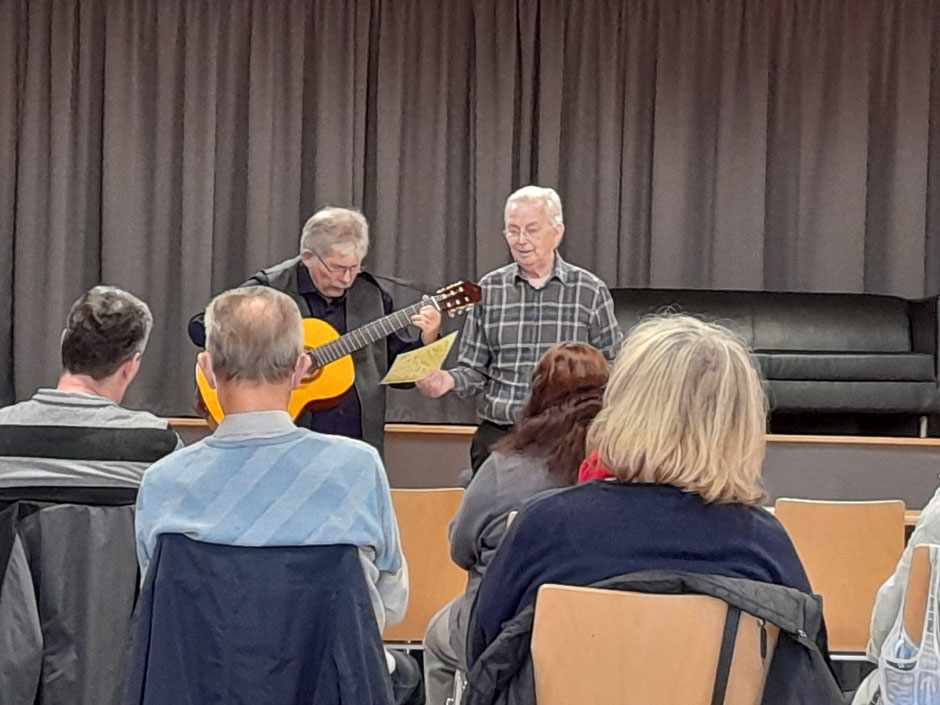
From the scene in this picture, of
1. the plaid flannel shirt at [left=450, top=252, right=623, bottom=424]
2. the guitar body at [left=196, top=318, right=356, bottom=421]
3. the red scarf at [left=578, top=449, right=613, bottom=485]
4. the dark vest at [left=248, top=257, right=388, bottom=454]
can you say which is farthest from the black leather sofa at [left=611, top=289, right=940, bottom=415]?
the red scarf at [left=578, top=449, right=613, bottom=485]

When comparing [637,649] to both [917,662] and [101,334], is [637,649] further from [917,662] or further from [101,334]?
[101,334]

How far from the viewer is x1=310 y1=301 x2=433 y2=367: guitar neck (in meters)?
3.98

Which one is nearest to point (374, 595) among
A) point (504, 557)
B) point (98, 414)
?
point (504, 557)

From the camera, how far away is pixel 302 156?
631 centimetres

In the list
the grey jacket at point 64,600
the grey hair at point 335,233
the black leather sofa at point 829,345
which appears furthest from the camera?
the black leather sofa at point 829,345

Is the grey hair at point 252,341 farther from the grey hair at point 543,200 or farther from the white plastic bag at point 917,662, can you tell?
the grey hair at point 543,200

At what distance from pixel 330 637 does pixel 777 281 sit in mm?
4702

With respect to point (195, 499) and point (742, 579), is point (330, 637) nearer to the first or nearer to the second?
point (195, 499)

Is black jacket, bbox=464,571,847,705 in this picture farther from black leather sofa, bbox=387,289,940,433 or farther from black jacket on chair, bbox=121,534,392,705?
black leather sofa, bbox=387,289,940,433

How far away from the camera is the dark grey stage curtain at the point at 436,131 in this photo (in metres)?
6.22

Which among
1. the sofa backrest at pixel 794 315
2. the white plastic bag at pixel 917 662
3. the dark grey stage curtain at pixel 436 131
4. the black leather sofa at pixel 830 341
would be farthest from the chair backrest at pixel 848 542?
the dark grey stage curtain at pixel 436 131

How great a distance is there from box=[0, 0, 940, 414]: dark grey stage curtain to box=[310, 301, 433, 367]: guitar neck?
229 centimetres

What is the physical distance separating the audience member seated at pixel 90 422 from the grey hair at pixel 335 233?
49.0 inches

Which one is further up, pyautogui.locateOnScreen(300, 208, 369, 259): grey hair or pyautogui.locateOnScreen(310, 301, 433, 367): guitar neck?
pyautogui.locateOnScreen(300, 208, 369, 259): grey hair
